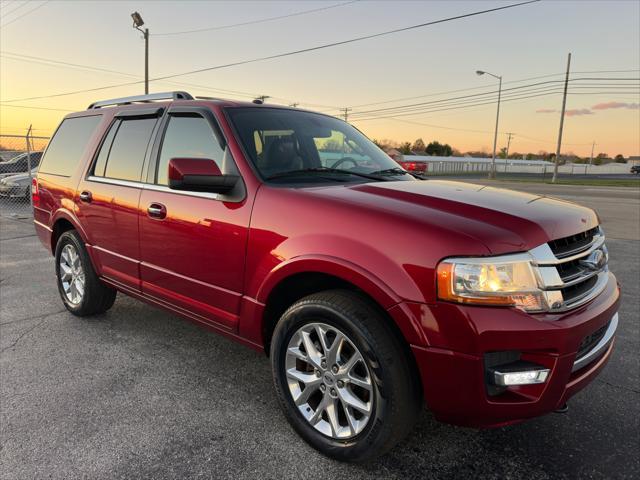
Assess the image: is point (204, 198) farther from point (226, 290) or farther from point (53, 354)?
point (53, 354)

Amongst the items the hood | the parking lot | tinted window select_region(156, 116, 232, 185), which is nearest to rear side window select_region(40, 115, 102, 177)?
tinted window select_region(156, 116, 232, 185)

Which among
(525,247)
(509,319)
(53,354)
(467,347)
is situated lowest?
(53,354)

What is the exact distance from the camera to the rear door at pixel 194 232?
2.79 meters

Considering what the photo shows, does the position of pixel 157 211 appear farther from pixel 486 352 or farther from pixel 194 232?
pixel 486 352

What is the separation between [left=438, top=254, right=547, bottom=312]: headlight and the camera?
6.33 feet

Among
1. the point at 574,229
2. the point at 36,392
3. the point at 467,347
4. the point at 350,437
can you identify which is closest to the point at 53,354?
the point at 36,392

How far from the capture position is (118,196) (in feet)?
11.9

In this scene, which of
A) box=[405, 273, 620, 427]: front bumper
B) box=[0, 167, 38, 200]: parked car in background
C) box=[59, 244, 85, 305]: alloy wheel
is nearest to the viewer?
box=[405, 273, 620, 427]: front bumper

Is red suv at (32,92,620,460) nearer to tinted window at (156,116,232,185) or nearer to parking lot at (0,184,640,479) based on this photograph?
tinted window at (156,116,232,185)

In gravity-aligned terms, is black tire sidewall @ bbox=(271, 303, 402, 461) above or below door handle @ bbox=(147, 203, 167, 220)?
below

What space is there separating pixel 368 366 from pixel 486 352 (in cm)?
54

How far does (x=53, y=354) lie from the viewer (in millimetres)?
3615

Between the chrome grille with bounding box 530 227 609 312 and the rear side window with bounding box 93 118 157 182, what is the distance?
9.23 feet

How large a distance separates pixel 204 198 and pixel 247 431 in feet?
4.62
